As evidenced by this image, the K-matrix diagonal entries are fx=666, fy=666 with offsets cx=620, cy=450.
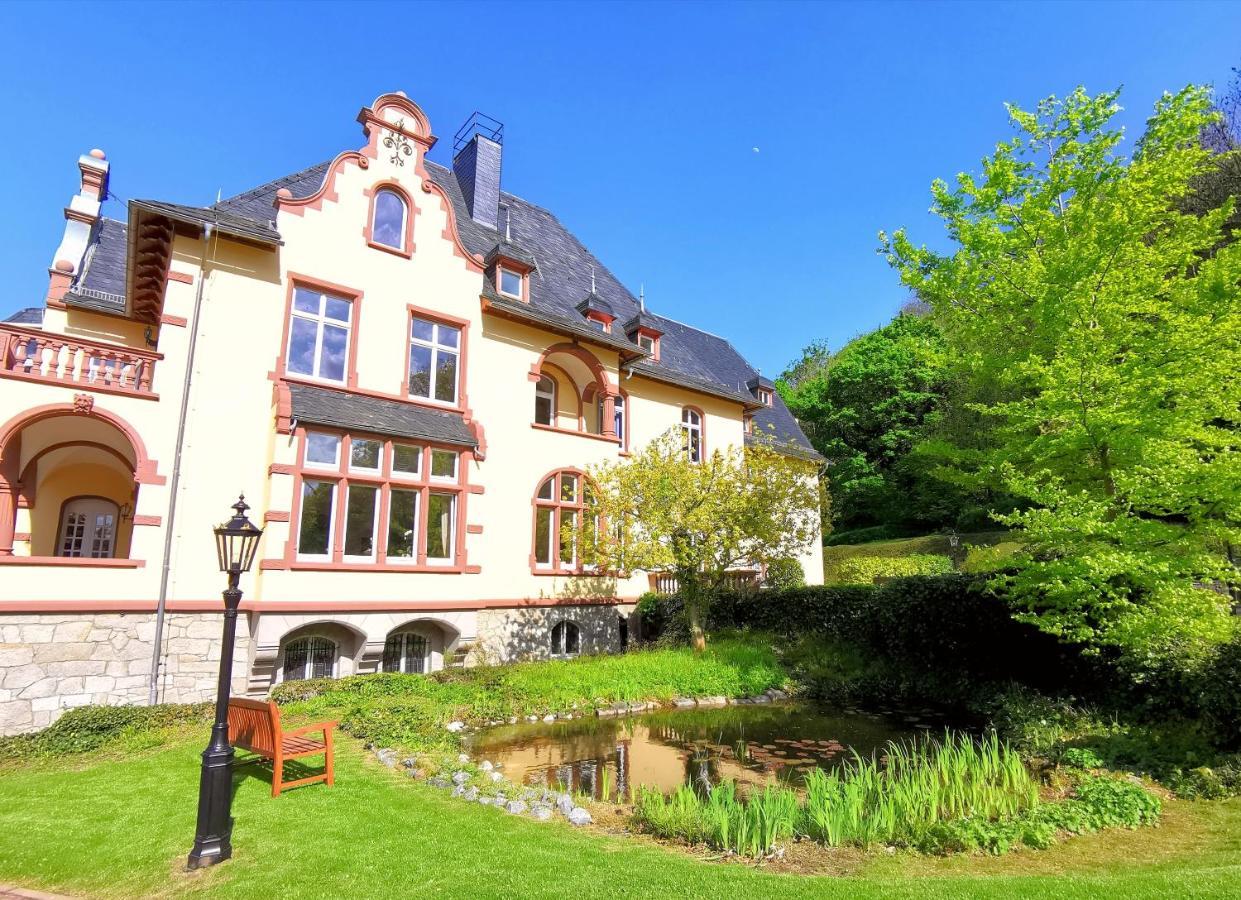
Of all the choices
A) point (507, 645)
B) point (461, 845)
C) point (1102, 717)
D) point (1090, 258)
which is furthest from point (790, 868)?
point (507, 645)

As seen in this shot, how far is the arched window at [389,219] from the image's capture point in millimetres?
14703

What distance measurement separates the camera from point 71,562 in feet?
34.5

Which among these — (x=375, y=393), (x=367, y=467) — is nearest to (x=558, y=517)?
(x=367, y=467)

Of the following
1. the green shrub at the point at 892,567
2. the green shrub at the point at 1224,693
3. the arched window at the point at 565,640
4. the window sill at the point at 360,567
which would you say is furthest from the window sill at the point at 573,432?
the green shrub at the point at 1224,693

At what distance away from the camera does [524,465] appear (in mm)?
16328

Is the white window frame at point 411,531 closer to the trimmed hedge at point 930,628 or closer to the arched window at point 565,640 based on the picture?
the arched window at point 565,640

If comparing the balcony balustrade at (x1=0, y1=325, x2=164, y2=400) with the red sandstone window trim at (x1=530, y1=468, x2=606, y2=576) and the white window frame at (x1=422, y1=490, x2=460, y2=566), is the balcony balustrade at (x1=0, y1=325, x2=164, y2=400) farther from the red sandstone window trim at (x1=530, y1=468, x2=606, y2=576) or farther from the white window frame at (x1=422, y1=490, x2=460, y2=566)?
the red sandstone window trim at (x1=530, y1=468, x2=606, y2=576)

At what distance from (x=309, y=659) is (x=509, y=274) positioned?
10129 mm

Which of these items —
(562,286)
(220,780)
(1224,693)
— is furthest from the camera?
(562,286)

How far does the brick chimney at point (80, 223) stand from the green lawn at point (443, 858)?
13.8 metres

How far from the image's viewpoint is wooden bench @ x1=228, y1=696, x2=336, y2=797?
710cm

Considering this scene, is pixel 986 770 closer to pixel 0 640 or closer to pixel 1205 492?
pixel 1205 492

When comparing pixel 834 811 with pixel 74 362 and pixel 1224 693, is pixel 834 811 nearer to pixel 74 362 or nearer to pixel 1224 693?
pixel 1224 693

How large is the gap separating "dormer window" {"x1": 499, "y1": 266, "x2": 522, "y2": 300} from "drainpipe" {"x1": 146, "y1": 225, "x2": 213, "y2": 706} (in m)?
6.53
